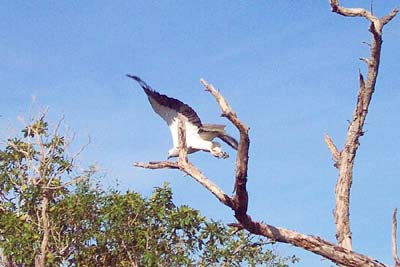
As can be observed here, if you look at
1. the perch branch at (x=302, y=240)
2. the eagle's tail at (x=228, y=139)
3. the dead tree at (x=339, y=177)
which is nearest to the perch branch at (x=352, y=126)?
the dead tree at (x=339, y=177)

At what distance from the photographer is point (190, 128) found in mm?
6199

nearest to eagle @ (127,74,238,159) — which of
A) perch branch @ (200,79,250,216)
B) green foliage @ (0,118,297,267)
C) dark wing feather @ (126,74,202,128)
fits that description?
dark wing feather @ (126,74,202,128)

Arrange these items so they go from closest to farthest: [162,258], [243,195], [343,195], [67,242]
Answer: [243,195], [343,195], [162,258], [67,242]

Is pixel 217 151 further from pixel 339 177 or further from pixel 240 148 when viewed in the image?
pixel 240 148

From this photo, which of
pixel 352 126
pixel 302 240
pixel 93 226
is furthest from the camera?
pixel 93 226

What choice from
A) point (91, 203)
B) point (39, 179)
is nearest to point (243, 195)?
point (91, 203)

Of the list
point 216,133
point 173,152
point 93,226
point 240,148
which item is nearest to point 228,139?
point 216,133

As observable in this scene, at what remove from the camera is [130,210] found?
15.3 m

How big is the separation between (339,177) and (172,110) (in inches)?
53.7

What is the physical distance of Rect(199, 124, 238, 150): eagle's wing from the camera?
612 centimetres

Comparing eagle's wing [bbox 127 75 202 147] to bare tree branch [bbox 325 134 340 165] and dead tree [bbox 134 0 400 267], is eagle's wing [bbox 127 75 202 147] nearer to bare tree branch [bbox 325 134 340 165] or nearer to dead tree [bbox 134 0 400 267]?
dead tree [bbox 134 0 400 267]

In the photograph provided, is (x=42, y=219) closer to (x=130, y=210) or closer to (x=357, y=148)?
(x=130, y=210)

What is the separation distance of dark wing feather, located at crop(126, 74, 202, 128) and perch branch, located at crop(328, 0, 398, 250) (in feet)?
3.66

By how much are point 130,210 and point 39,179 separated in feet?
9.08
